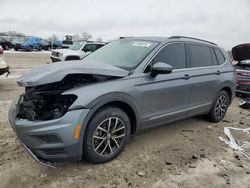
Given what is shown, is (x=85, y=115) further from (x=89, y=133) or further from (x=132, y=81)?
(x=132, y=81)

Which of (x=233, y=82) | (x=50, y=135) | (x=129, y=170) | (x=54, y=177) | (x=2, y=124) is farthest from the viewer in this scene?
(x=233, y=82)

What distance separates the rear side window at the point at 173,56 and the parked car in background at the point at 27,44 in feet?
96.0

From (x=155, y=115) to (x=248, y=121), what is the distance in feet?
10.3

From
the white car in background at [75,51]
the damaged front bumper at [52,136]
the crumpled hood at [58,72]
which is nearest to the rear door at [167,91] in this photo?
the crumpled hood at [58,72]

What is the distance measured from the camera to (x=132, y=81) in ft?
11.5

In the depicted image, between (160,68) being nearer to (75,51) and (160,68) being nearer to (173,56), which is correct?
(173,56)

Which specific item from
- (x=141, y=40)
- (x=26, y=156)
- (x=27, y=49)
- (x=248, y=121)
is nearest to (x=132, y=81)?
(x=141, y=40)

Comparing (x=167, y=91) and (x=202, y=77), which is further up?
(x=202, y=77)

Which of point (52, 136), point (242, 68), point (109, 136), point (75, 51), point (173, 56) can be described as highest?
point (173, 56)

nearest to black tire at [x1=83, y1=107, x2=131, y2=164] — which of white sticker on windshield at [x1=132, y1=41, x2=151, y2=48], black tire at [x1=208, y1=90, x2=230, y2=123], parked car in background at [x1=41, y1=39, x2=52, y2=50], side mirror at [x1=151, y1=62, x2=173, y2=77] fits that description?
side mirror at [x1=151, y1=62, x2=173, y2=77]

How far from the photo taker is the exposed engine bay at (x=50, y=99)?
298cm

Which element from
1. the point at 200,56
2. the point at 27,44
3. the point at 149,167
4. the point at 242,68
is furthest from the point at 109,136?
the point at 27,44

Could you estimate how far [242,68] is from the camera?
8172 millimetres

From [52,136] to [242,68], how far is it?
7246 mm
